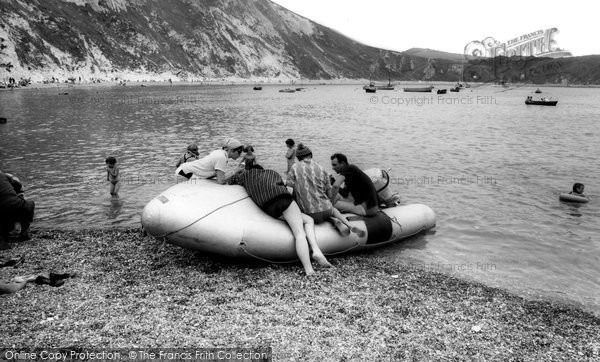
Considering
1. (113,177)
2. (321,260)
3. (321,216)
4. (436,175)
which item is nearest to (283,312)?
(321,260)

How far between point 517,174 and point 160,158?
50.9ft

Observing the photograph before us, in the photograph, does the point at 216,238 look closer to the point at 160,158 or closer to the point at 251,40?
the point at 160,158

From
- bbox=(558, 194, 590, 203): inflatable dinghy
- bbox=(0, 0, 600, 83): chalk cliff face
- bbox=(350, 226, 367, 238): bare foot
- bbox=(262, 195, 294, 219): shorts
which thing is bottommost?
bbox=(558, 194, 590, 203): inflatable dinghy

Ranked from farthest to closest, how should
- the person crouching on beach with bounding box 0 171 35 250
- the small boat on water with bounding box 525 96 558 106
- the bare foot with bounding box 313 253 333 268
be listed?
1. the small boat on water with bounding box 525 96 558 106
2. the person crouching on beach with bounding box 0 171 35 250
3. the bare foot with bounding box 313 253 333 268

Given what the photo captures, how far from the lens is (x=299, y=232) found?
7.31 metres

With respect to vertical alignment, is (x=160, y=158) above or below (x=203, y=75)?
below

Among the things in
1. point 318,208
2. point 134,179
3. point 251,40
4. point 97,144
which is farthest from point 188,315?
point 251,40

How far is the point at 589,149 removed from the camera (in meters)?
24.9

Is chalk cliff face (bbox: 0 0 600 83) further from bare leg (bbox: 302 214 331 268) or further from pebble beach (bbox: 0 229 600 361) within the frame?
Answer: bare leg (bbox: 302 214 331 268)

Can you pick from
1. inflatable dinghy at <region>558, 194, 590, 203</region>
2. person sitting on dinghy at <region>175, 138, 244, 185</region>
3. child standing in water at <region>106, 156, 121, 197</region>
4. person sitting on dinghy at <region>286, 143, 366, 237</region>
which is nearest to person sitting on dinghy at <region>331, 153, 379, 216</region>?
person sitting on dinghy at <region>286, 143, 366, 237</region>

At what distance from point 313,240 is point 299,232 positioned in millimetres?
332

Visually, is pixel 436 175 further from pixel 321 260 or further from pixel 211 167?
pixel 211 167

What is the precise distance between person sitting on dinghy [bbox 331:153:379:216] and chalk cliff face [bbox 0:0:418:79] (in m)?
93.5

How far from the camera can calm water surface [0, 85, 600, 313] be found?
8828 millimetres
